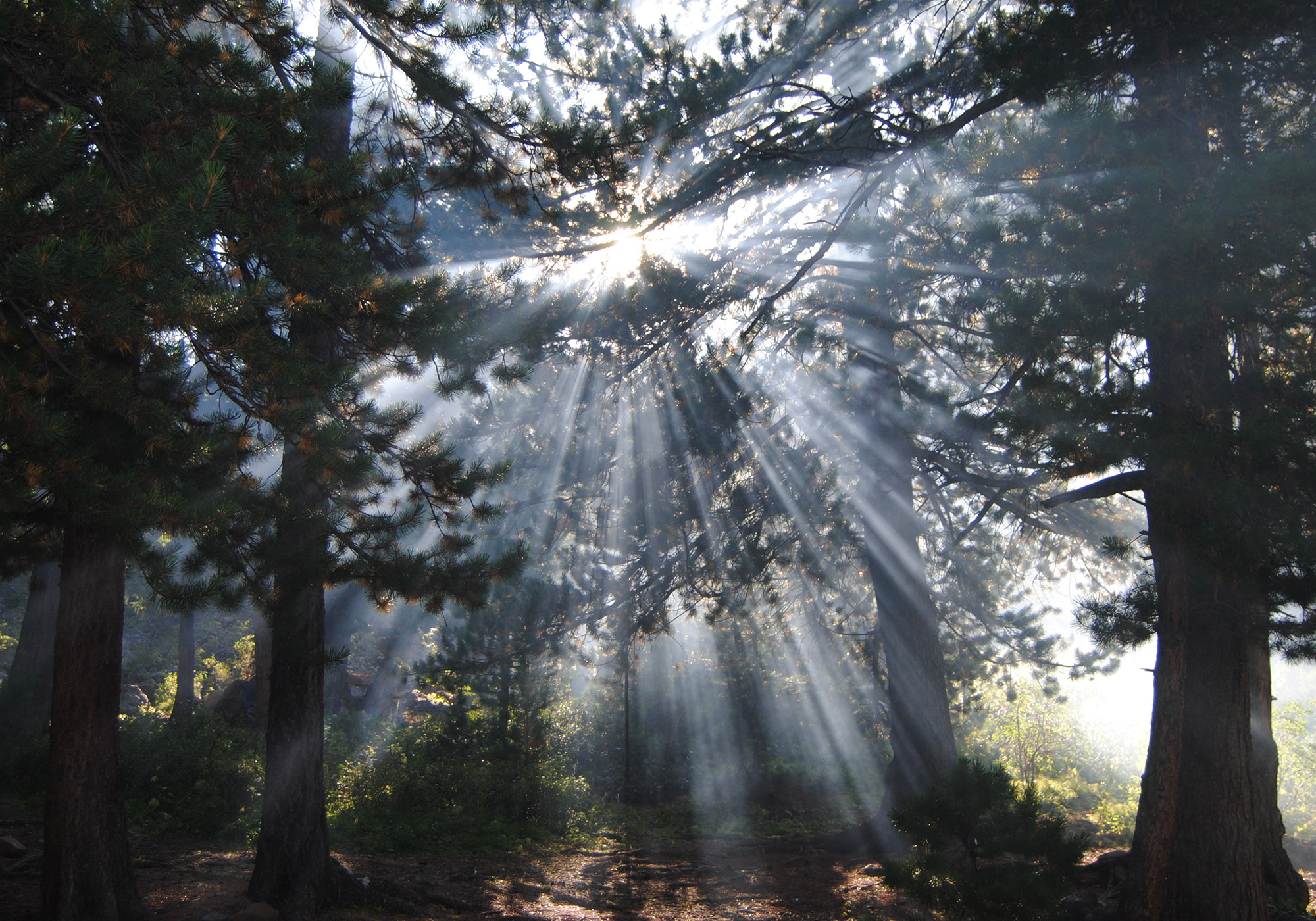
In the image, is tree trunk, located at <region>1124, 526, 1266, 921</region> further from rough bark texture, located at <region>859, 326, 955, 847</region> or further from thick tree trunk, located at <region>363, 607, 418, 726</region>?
thick tree trunk, located at <region>363, 607, 418, 726</region>

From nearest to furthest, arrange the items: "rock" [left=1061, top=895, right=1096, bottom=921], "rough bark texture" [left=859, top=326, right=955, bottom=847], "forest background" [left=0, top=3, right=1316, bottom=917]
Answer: "forest background" [left=0, top=3, right=1316, bottom=917]
"rock" [left=1061, top=895, right=1096, bottom=921]
"rough bark texture" [left=859, top=326, right=955, bottom=847]

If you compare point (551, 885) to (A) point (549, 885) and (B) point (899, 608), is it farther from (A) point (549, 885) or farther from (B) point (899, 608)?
(B) point (899, 608)

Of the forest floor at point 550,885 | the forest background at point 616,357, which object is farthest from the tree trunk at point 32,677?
the forest floor at point 550,885

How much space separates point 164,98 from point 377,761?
36.7 feet

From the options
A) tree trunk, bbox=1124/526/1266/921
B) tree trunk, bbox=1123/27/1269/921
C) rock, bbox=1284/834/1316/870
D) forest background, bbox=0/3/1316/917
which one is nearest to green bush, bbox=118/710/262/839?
forest background, bbox=0/3/1316/917

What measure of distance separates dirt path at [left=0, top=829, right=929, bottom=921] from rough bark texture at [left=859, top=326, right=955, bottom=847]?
1.46m

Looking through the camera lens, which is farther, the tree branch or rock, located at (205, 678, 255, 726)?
rock, located at (205, 678, 255, 726)

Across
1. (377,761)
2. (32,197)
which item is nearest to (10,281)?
(32,197)

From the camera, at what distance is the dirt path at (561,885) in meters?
6.04

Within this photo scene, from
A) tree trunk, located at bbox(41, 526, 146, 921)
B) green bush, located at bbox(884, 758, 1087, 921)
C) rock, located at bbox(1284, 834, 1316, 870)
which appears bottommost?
rock, located at bbox(1284, 834, 1316, 870)

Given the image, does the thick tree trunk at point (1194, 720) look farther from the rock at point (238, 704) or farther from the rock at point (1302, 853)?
the rock at point (238, 704)

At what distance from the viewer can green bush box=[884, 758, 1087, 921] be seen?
473 centimetres

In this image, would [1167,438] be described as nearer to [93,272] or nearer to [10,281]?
[93,272]

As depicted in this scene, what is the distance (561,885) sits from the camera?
8.60 metres
